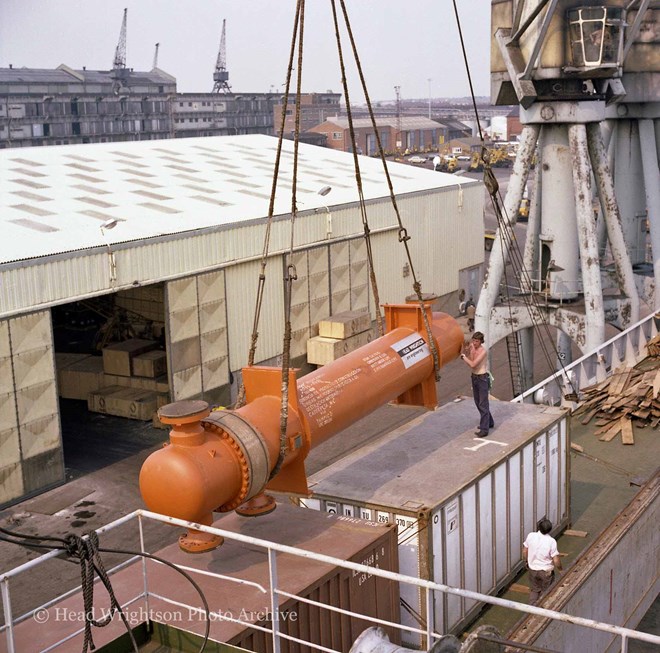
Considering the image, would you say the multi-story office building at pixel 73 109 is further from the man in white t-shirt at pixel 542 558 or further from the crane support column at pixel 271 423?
the man in white t-shirt at pixel 542 558

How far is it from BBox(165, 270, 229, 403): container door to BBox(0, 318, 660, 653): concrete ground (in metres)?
1.58

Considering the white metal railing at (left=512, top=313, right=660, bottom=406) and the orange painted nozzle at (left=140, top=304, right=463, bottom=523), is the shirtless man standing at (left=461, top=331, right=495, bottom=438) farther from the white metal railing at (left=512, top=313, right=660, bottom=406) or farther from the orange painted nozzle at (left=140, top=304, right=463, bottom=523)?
the white metal railing at (left=512, top=313, right=660, bottom=406)

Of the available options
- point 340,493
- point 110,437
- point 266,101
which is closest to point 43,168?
point 110,437

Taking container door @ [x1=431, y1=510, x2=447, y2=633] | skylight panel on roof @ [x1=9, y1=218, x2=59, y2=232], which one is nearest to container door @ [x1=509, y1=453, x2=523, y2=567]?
container door @ [x1=431, y1=510, x2=447, y2=633]

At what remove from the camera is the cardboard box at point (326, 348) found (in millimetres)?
27125

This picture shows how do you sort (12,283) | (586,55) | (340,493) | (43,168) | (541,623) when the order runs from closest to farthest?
(541,623), (340,493), (12,283), (586,55), (43,168)

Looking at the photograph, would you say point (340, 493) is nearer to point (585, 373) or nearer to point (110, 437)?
point (585, 373)

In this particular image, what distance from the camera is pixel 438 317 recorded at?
12.8m

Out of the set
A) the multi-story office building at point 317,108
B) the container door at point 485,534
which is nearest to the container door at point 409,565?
the container door at point 485,534

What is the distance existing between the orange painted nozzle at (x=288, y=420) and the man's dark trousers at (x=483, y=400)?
1.17m

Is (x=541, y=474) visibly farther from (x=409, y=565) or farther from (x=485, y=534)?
(x=409, y=565)

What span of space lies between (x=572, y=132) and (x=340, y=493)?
1319 centimetres

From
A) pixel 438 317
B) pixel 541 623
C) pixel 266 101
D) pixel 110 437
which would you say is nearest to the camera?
pixel 541 623

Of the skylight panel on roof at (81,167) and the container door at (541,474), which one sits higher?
the skylight panel on roof at (81,167)
